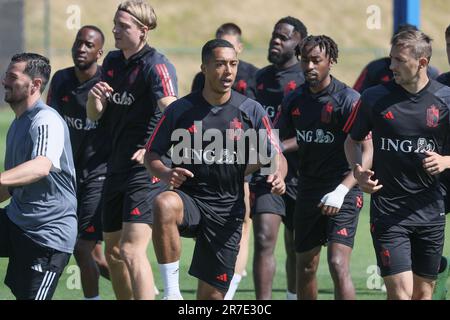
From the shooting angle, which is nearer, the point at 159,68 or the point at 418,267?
the point at 418,267

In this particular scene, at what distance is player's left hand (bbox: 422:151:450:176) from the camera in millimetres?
7934

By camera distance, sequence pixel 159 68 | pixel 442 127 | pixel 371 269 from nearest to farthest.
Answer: pixel 442 127, pixel 159 68, pixel 371 269

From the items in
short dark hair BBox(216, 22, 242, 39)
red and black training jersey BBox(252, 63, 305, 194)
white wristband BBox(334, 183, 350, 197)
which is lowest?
white wristband BBox(334, 183, 350, 197)

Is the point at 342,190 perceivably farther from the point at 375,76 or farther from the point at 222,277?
Result: the point at 375,76

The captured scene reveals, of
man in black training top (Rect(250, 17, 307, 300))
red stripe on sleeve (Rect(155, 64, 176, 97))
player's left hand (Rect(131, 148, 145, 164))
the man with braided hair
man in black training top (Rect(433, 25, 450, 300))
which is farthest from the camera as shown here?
man in black training top (Rect(250, 17, 307, 300))

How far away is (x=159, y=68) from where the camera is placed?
9.35 m

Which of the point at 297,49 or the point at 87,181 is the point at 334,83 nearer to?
the point at 297,49

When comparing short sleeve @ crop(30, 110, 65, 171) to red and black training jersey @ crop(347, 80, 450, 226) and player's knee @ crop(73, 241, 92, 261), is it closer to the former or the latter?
red and black training jersey @ crop(347, 80, 450, 226)

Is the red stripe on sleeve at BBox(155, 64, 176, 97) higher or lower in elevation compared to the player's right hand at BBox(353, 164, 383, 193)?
higher

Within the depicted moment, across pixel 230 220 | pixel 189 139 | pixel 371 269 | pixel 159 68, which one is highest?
pixel 159 68

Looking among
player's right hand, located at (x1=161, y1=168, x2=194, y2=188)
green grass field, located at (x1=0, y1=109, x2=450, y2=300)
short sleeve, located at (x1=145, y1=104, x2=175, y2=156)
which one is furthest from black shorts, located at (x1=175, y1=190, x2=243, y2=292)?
green grass field, located at (x1=0, y1=109, x2=450, y2=300)

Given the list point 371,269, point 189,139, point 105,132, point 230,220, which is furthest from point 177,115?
point 371,269

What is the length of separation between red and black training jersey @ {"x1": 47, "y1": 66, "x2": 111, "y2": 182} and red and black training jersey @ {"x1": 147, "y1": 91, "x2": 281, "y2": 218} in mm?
2144
